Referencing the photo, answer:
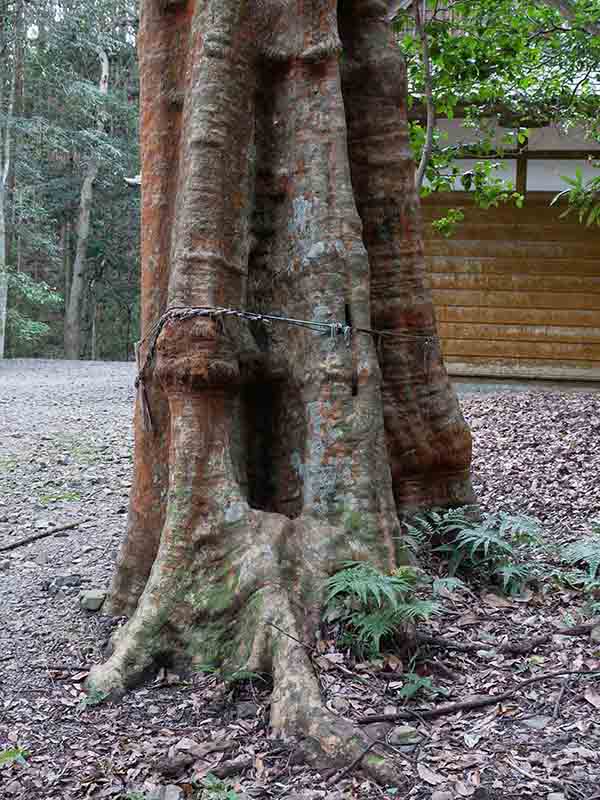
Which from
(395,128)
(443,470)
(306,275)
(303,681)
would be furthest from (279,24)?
(303,681)

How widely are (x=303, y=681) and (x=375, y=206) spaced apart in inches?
113

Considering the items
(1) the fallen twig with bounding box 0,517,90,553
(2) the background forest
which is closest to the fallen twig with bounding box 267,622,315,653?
(1) the fallen twig with bounding box 0,517,90,553

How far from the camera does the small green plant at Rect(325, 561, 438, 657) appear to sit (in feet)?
11.2

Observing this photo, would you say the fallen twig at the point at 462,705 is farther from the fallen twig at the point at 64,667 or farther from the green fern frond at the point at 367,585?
the fallen twig at the point at 64,667

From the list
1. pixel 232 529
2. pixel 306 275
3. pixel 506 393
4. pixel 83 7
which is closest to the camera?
pixel 232 529

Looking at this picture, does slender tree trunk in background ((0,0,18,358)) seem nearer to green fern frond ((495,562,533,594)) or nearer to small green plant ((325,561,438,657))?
green fern frond ((495,562,533,594))

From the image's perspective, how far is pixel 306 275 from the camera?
4223 mm

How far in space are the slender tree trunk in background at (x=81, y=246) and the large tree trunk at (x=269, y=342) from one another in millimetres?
23765

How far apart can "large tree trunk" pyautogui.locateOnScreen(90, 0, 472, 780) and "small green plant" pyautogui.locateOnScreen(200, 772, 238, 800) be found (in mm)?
665

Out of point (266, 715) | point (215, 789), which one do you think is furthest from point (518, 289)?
point (215, 789)

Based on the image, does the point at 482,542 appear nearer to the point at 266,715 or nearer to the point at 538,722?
the point at 538,722

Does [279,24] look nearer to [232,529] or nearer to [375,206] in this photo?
[375,206]

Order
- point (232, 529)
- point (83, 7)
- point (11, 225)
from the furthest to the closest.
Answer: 1. point (11, 225)
2. point (83, 7)
3. point (232, 529)

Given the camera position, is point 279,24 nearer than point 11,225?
Yes
